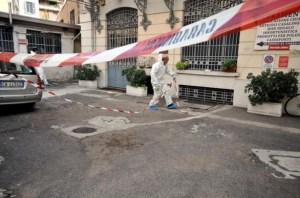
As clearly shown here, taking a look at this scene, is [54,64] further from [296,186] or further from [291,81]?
[291,81]

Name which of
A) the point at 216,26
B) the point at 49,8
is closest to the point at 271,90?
the point at 216,26

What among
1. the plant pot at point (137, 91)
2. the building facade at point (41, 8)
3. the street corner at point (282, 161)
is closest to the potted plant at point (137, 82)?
the plant pot at point (137, 91)

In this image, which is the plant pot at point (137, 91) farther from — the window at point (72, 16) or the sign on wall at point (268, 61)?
the window at point (72, 16)

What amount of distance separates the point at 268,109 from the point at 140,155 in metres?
4.78

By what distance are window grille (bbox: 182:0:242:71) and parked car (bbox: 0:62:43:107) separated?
18.1 feet

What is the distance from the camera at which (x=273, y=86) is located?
6.76 metres

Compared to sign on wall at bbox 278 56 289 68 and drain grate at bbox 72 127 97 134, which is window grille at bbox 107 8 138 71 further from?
drain grate at bbox 72 127 97 134

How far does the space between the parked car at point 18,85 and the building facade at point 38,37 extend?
639 cm

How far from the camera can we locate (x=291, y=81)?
6.75m

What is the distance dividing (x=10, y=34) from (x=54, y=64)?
28.8 ft

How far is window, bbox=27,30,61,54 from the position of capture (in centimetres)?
1345

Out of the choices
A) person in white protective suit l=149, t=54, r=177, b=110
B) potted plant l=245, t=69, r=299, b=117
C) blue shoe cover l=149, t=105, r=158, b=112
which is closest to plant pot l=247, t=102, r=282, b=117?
potted plant l=245, t=69, r=299, b=117

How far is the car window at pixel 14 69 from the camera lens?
660cm

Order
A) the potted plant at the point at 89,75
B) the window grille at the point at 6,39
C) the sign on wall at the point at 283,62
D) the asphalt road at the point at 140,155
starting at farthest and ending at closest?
the potted plant at the point at 89,75 → the window grille at the point at 6,39 → the sign on wall at the point at 283,62 → the asphalt road at the point at 140,155
